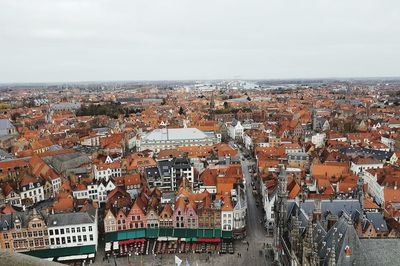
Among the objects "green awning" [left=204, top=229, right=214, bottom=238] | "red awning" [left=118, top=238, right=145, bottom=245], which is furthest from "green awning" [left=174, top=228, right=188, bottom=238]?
"red awning" [left=118, top=238, right=145, bottom=245]

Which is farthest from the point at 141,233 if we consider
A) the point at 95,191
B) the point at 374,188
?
the point at 374,188

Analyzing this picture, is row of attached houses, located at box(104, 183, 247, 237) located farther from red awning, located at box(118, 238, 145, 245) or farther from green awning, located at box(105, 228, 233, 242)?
red awning, located at box(118, 238, 145, 245)

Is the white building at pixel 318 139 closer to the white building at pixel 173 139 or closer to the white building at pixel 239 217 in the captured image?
the white building at pixel 173 139

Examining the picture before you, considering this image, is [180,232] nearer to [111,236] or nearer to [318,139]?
[111,236]

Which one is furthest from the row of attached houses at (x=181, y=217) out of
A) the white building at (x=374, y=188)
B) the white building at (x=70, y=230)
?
the white building at (x=374, y=188)

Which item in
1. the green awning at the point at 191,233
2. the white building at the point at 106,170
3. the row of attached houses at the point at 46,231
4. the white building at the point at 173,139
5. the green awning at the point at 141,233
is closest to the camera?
the row of attached houses at the point at 46,231

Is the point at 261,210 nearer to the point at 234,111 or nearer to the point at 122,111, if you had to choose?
the point at 234,111
